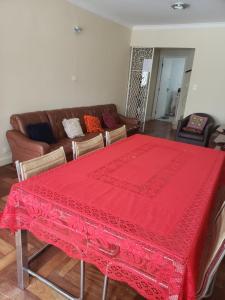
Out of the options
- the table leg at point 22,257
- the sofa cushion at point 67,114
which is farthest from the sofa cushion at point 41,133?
the table leg at point 22,257

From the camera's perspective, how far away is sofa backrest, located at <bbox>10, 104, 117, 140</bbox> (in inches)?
136

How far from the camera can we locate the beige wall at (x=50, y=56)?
3.34m

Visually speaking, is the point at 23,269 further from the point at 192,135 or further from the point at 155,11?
the point at 155,11

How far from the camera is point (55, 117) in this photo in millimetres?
3992

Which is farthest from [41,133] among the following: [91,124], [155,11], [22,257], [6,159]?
[155,11]

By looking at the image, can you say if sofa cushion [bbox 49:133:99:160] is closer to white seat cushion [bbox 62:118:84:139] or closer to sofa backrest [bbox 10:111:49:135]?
white seat cushion [bbox 62:118:84:139]

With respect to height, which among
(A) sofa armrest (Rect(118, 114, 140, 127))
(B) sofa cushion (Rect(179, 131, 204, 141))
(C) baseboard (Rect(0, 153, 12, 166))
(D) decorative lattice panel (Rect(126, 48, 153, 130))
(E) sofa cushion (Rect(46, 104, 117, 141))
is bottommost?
(C) baseboard (Rect(0, 153, 12, 166))

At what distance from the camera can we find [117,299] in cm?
162

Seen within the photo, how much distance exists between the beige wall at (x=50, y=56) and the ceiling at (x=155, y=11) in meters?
0.21

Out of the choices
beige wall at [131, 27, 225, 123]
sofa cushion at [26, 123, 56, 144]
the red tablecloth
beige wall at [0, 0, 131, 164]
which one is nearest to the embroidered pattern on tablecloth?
the red tablecloth

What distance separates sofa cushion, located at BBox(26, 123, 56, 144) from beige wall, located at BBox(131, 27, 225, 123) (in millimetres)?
3571

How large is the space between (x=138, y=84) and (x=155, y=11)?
207 cm

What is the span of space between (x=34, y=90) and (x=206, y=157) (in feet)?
9.28

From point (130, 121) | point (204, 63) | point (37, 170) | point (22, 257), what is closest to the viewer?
point (22, 257)
